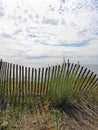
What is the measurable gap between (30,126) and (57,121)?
26.2 inches

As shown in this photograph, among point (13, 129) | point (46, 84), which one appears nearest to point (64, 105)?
point (46, 84)

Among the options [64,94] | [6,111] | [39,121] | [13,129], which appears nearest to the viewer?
[13,129]

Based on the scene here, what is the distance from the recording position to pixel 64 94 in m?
8.84

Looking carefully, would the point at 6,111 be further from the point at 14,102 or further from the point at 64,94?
the point at 64,94

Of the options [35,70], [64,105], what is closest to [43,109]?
[64,105]

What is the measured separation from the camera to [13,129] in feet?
21.1

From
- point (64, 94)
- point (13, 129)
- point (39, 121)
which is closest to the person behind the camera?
point (13, 129)

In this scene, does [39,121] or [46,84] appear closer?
[39,121]

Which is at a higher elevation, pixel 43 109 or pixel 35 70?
pixel 35 70

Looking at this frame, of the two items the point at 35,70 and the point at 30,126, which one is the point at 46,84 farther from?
the point at 30,126

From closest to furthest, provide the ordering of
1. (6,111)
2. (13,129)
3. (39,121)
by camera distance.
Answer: (13,129) → (39,121) → (6,111)

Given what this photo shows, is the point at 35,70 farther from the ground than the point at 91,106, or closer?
farther from the ground

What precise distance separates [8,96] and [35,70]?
1194 mm

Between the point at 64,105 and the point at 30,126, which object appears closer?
the point at 30,126
